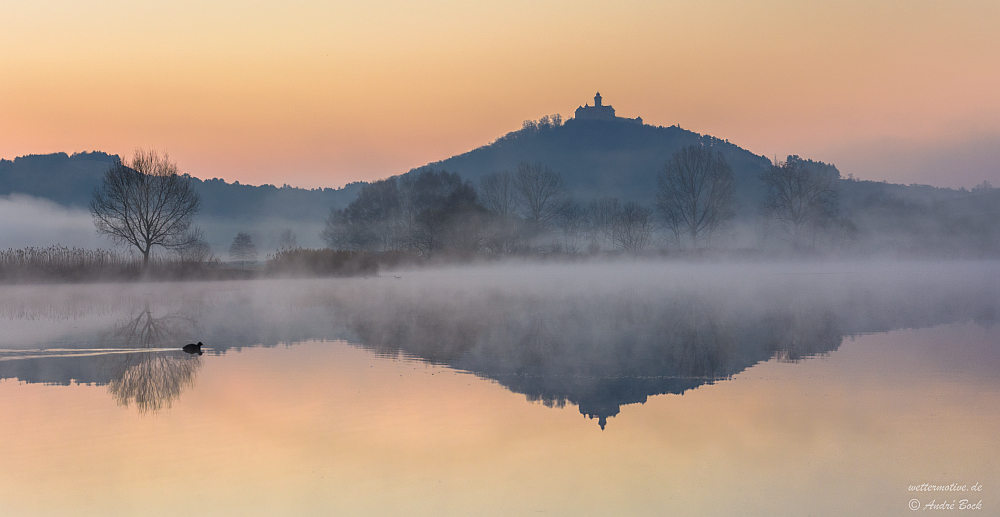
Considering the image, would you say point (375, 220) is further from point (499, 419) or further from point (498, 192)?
point (499, 419)

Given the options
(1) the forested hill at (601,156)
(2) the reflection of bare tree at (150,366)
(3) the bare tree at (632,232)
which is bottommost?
(2) the reflection of bare tree at (150,366)

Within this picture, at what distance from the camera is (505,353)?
1311cm

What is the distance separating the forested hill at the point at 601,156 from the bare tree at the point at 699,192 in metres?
70.1

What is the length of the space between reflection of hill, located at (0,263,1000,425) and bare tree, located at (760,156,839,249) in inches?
1933

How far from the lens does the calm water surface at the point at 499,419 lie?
5816mm

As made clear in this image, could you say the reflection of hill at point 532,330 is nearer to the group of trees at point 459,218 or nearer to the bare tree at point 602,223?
the group of trees at point 459,218

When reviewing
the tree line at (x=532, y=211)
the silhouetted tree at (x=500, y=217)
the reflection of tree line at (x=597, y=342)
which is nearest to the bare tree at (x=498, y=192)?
the silhouetted tree at (x=500, y=217)

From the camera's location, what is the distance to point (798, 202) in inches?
3086

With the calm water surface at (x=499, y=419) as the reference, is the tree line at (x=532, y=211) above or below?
above

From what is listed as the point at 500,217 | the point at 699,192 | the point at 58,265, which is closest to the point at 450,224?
the point at 500,217

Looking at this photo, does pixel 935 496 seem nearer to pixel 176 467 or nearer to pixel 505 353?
pixel 176 467

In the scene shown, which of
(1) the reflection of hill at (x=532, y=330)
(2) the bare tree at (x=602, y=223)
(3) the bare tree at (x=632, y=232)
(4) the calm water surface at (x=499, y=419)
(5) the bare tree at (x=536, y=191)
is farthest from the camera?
(2) the bare tree at (x=602, y=223)

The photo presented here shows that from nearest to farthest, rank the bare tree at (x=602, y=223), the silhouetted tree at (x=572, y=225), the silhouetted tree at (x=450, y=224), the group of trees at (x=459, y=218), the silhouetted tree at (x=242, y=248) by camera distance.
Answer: the silhouetted tree at (x=450, y=224)
the group of trees at (x=459, y=218)
the bare tree at (x=602, y=223)
the silhouetted tree at (x=572, y=225)
the silhouetted tree at (x=242, y=248)

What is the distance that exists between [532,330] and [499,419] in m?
8.38
